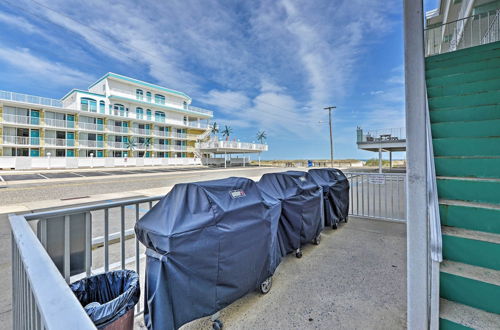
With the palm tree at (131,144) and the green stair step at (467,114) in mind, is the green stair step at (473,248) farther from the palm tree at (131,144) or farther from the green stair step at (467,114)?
the palm tree at (131,144)

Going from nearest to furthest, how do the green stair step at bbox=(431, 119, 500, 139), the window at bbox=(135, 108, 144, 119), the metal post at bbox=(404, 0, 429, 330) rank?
the metal post at bbox=(404, 0, 429, 330), the green stair step at bbox=(431, 119, 500, 139), the window at bbox=(135, 108, 144, 119)

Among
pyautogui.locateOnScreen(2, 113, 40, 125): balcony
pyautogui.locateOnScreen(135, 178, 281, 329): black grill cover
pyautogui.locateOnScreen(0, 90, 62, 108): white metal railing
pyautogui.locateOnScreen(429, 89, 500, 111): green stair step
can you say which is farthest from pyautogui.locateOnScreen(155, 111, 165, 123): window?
pyautogui.locateOnScreen(135, 178, 281, 329): black grill cover

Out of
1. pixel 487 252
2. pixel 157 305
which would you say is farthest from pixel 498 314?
pixel 157 305

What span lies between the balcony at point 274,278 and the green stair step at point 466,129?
6.32ft

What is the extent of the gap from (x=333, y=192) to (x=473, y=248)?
7.74ft

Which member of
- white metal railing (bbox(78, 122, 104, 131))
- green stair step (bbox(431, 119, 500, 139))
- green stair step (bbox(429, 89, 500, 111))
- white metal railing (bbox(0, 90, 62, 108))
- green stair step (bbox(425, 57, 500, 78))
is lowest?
green stair step (bbox(431, 119, 500, 139))

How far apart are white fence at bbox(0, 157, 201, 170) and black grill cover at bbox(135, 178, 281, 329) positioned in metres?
27.1

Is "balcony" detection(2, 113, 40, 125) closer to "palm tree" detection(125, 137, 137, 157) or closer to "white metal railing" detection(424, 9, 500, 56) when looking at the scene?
"palm tree" detection(125, 137, 137, 157)

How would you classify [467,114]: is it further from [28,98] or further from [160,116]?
[160,116]

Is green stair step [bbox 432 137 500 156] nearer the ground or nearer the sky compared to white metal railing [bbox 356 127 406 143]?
nearer the ground

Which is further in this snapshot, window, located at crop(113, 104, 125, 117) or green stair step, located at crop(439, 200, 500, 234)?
window, located at crop(113, 104, 125, 117)

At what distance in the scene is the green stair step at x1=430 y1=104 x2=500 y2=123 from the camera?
306 cm

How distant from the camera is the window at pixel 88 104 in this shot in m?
25.6

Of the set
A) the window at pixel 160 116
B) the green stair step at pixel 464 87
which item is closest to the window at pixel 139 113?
the window at pixel 160 116
